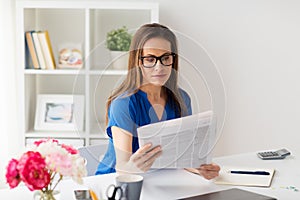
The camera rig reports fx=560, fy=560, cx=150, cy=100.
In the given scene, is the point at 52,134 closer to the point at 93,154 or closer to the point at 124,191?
the point at 93,154

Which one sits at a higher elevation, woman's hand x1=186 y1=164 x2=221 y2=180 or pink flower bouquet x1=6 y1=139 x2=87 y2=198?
pink flower bouquet x1=6 y1=139 x2=87 y2=198

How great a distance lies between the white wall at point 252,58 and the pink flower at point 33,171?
7.48ft

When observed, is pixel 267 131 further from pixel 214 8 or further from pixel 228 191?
pixel 228 191

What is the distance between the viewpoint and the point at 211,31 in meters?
3.53

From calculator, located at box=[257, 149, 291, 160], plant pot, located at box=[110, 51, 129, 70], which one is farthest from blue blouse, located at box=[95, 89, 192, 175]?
calculator, located at box=[257, 149, 291, 160]

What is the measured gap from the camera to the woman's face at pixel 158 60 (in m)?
1.77

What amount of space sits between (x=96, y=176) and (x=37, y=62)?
5.02 feet

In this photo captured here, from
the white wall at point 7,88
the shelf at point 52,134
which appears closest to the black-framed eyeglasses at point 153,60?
the shelf at point 52,134

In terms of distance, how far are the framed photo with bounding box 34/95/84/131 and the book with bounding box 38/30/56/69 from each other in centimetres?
21

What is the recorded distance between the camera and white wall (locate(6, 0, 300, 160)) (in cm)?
352

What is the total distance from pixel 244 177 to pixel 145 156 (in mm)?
375

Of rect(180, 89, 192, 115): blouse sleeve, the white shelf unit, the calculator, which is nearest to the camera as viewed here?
rect(180, 89, 192, 115): blouse sleeve

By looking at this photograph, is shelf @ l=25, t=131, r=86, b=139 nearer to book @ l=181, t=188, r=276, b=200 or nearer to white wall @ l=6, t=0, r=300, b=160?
white wall @ l=6, t=0, r=300, b=160

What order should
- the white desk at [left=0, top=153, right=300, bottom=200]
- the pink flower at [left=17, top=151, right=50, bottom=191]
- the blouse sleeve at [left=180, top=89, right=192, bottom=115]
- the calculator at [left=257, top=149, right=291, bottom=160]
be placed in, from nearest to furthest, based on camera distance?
the pink flower at [left=17, top=151, right=50, bottom=191]
the white desk at [left=0, top=153, right=300, bottom=200]
the blouse sleeve at [left=180, top=89, right=192, bottom=115]
the calculator at [left=257, top=149, right=291, bottom=160]
